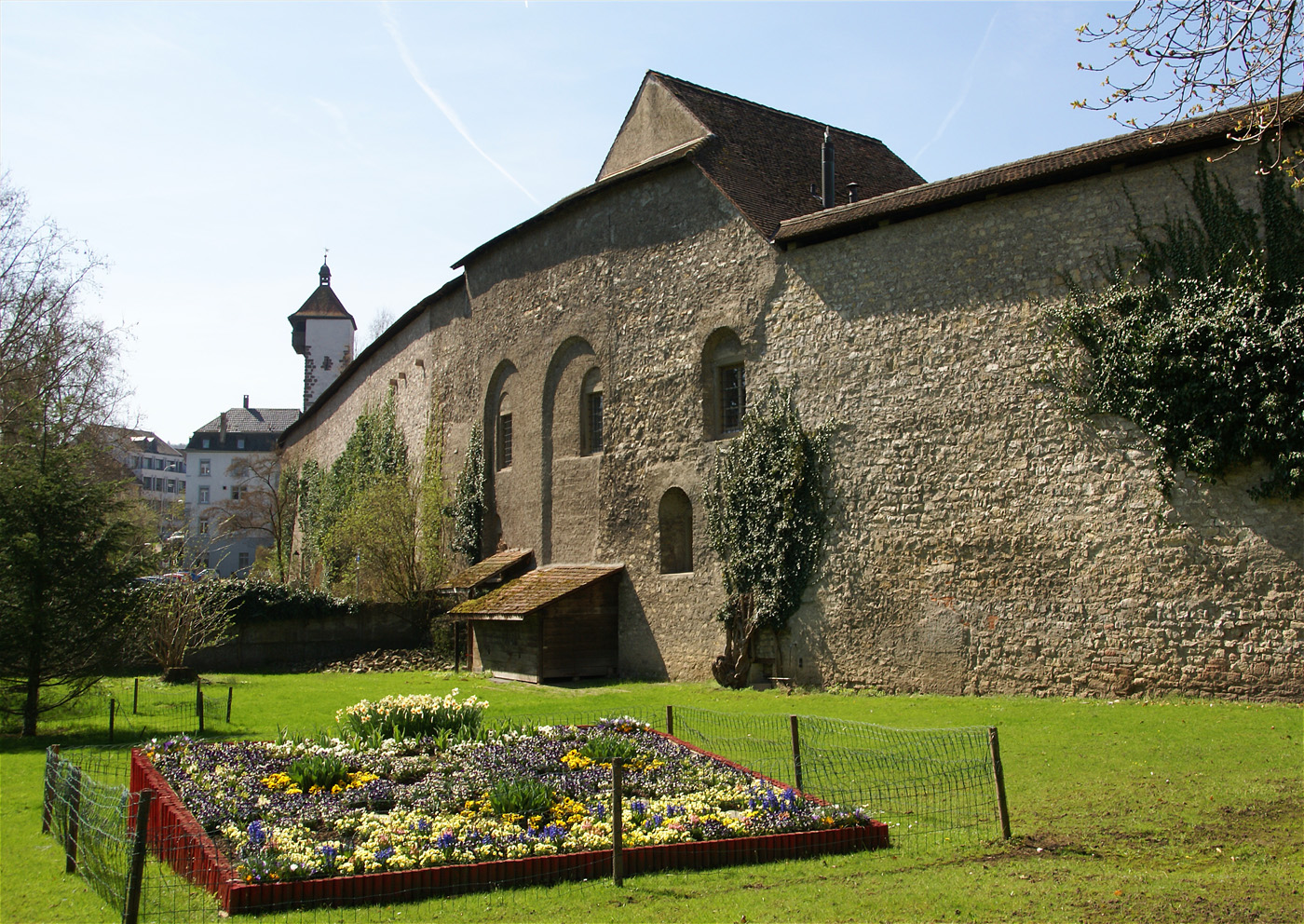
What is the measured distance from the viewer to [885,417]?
17734 mm

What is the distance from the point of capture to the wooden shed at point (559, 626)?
22812mm

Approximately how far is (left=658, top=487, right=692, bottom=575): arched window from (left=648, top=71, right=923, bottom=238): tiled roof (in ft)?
20.7

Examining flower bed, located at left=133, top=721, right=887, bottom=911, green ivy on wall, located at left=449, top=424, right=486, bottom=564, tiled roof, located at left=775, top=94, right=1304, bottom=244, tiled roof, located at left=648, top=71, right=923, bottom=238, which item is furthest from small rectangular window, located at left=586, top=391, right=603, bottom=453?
flower bed, located at left=133, top=721, right=887, bottom=911

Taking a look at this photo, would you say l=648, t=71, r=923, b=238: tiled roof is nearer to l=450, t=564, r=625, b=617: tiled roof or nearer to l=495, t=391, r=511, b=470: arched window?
l=450, t=564, r=625, b=617: tiled roof

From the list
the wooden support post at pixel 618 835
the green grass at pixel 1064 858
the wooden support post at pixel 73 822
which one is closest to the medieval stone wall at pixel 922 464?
the green grass at pixel 1064 858

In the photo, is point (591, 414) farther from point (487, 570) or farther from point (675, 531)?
point (487, 570)

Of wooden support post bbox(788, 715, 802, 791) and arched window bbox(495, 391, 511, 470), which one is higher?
arched window bbox(495, 391, 511, 470)

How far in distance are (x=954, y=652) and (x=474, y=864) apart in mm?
11184

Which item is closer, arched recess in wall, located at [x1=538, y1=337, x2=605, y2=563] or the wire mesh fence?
the wire mesh fence

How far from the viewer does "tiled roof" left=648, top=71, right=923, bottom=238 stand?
70.3 feet

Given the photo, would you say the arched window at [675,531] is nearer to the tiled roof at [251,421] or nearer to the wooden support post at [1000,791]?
the wooden support post at [1000,791]

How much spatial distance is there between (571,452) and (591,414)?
110 centimetres

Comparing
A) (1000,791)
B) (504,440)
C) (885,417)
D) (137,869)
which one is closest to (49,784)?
(137,869)

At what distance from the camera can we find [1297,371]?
12.9 meters
